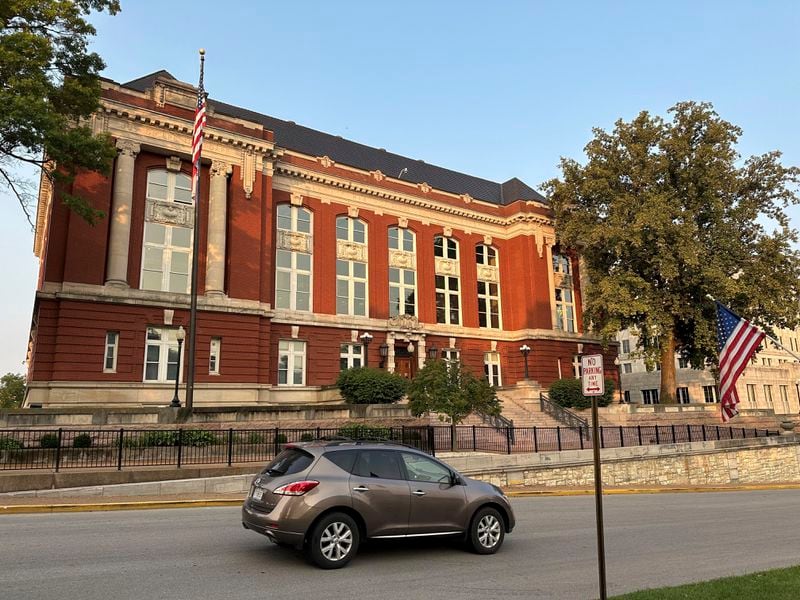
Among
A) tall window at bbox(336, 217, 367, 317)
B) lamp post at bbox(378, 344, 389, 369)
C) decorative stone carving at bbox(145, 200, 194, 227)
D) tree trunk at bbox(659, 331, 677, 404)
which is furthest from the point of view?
tall window at bbox(336, 217, 367, 317)

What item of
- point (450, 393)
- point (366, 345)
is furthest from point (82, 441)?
point (366, 345)

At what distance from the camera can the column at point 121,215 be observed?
28766 mm

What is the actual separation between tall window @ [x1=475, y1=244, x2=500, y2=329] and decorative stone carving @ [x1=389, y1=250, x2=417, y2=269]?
6.14 metres

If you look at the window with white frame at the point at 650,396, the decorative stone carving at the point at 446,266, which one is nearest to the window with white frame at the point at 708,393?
the window with white frame at the point at 650,396

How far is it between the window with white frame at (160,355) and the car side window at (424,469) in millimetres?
23370

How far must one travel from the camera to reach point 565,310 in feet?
156

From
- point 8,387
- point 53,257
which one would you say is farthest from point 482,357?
point 8,387

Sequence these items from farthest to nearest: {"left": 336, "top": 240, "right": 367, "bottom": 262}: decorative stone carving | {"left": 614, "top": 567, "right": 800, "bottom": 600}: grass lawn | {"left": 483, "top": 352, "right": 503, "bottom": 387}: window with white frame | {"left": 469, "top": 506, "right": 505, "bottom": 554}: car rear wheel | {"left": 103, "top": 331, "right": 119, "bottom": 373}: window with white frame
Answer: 1. {"left": 483, "top": 352, "right": 503, "bottom": 387}: window with white frame
2. {"left": 336, "top": 240, "right": 367, "bottom": 262}: decorative stone carving
3. {"left": 103, "top": 331, "right": 119, "bottom": 373}: window with white frame
4. {"left": 469, "top": 506, "right": 505, "bottom": 554}: car rear wheel
5. {"left": 614, "top": 567, "right": 800, "bottom": 600}: grass lawn

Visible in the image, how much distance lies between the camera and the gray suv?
743cm

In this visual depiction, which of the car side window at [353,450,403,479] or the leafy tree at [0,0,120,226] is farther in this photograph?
the leafy tree at [0,0,120,226]

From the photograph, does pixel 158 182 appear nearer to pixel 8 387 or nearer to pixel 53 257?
pixel 53 257

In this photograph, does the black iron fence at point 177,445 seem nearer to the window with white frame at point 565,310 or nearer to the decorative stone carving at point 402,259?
the decorative stone carving at point 402,259

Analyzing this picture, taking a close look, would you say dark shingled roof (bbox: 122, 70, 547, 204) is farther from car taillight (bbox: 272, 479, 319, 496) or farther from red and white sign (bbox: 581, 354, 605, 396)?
red and white sign (bbox: 581, 354, 605, 396)

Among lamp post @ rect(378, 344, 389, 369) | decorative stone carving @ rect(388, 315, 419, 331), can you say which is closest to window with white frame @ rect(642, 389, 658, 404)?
decorative stone carving @ rect(388, 315, 419, 331)
